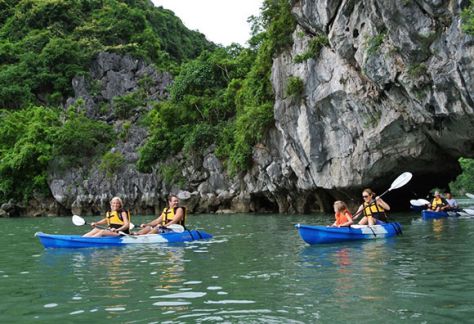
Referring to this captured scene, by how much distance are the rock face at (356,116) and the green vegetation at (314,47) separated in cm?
16

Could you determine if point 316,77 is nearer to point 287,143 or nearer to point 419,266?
point 287,143

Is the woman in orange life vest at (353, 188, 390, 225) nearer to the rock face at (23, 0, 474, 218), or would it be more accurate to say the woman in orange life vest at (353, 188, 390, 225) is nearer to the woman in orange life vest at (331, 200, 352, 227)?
the woman in orange life vest at (331, 200, 352, 227)

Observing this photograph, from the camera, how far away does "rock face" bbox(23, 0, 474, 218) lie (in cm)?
1562

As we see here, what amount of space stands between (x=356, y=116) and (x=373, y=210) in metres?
7.34

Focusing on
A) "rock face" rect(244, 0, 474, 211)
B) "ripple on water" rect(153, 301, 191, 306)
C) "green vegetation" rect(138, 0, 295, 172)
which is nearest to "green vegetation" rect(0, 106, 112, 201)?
"green vegetation" rect(138, 0, 295, 172)

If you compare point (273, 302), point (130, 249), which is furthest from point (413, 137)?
point (273, 302)

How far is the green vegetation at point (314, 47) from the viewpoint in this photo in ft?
69.6

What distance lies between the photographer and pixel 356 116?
20.5 metres

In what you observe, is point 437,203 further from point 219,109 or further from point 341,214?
point 219,109

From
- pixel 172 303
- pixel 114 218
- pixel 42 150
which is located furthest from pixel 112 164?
pixel 172 303

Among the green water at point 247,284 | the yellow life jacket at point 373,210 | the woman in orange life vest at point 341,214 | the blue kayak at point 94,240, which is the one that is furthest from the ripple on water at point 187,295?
the yellow life jacket at point 373,210

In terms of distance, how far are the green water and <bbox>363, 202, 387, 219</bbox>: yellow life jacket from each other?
5.32 ft

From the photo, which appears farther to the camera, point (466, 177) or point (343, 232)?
point (466, 177)

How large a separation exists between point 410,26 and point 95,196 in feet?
87.3
